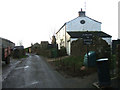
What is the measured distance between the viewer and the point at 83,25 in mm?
41719

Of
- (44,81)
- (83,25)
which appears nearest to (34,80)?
(44,81)

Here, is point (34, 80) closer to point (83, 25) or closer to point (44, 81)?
point (44, 81)

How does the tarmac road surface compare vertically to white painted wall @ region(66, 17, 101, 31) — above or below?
below

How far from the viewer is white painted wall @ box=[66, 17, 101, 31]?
134ft

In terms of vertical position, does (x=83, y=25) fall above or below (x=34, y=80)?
above

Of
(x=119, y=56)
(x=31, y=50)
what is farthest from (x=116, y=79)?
(x=31, y=50)

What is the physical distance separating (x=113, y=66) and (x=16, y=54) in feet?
104

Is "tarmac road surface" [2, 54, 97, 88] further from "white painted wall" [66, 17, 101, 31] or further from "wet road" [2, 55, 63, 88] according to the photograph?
"white painted wall" [66, 17, 101, 31]

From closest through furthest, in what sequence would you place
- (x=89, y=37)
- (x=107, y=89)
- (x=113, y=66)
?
(x=107, y=89) < (x=113, y=66) < (x=89, y=37)

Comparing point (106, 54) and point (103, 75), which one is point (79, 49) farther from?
point (103, 75)

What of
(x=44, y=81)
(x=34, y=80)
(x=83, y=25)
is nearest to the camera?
(x=44, y=81)

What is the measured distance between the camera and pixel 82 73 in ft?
41.9

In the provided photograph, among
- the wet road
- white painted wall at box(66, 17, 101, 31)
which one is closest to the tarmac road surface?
the wet road

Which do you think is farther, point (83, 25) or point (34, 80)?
point (83, 25)
